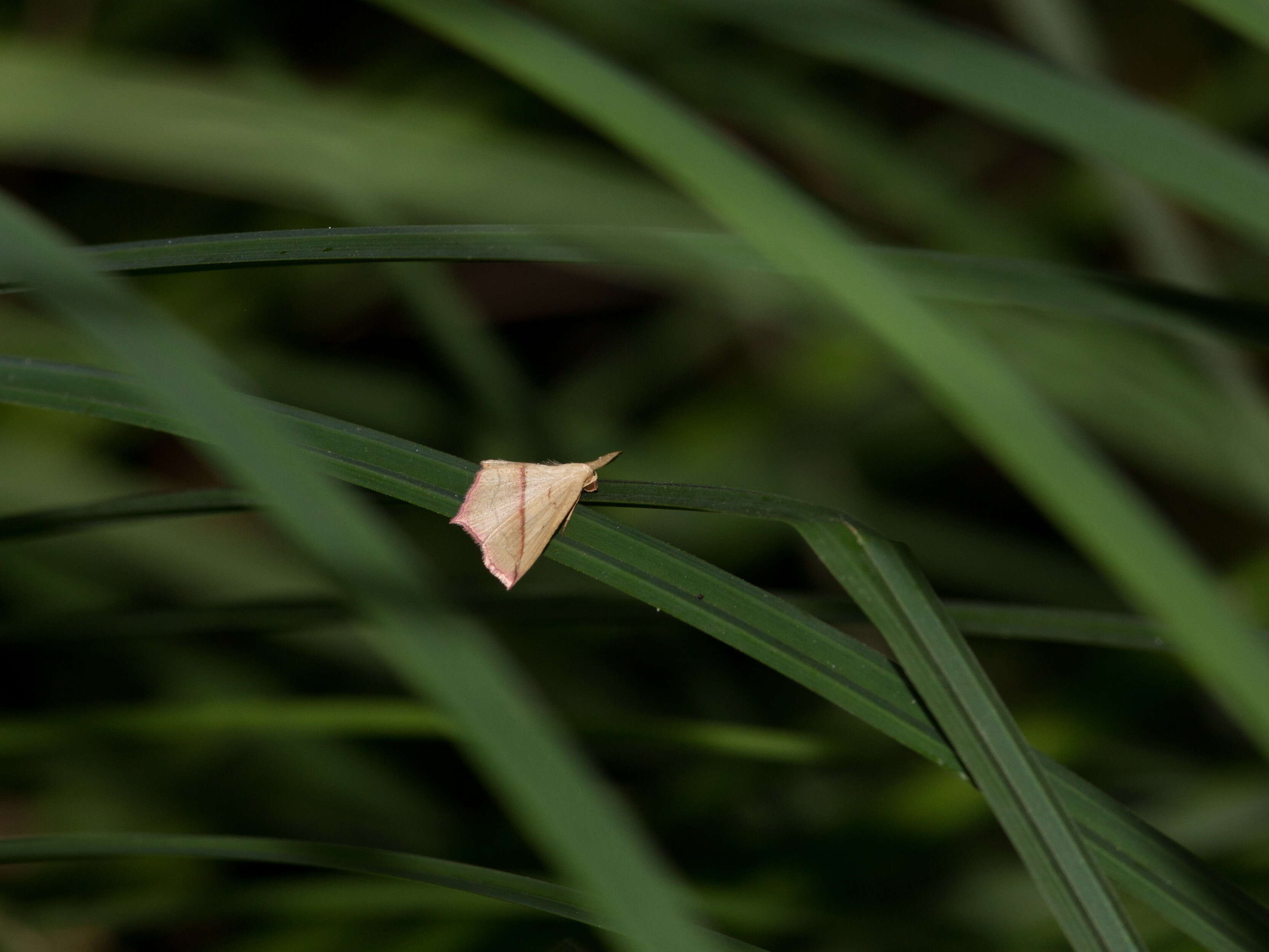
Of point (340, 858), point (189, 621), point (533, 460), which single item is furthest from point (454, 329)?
point (340, 858)

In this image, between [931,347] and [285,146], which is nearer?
[931,347]

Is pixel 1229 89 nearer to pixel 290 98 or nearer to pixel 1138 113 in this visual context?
pixel 1138 113

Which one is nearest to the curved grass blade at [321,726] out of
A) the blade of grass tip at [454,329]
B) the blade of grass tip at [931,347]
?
the blade of grass tip at [931,347]

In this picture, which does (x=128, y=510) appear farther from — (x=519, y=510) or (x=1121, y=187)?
(x=1121, y=187)

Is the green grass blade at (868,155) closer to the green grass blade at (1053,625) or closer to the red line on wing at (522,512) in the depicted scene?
the green grass blade at (1053,625)

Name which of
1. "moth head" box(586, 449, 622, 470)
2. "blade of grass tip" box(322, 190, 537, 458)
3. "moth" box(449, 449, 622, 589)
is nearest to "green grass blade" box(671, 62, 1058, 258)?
"blade of grass tip" box(322, 190, 537, 458)
